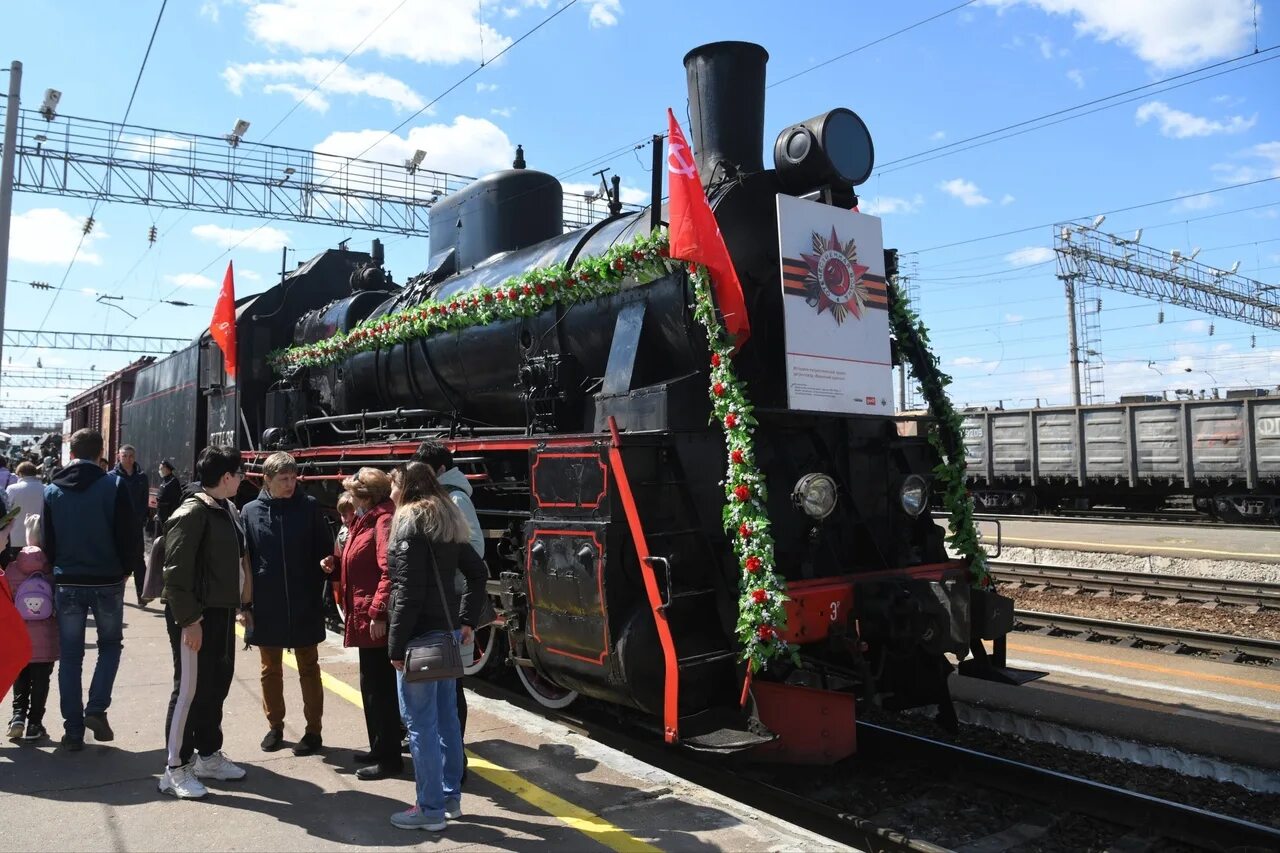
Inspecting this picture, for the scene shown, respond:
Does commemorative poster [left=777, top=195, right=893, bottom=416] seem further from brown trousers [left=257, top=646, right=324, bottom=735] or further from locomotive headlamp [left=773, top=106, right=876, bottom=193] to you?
brown trousers [left=257, top=646, right=324, bottom=735]

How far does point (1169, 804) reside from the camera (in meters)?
4.23

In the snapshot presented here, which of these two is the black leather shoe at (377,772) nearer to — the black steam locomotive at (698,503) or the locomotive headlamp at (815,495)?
the black steam locomotive at (698,503)

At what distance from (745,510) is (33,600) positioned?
12.8 feet

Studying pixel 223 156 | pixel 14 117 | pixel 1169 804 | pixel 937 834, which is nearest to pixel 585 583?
pixel 937 834

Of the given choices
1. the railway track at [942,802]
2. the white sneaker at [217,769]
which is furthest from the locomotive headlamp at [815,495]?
the white sneaker at [217,769]

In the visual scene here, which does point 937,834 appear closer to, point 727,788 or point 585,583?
point 727,788

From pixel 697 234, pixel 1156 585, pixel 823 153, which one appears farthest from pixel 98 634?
pixel 1156 585

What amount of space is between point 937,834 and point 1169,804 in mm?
1047

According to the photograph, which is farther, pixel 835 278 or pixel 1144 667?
pixel 1144 667

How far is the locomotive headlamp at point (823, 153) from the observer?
5336mm

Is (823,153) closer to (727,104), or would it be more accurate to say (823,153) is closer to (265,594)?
(727,104)

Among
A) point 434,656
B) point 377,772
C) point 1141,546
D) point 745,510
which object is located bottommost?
point 377,772

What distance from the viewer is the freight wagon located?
18156mm

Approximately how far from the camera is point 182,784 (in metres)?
4.27
